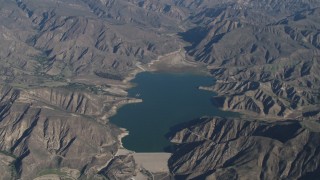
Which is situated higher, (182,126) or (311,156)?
(311,156)

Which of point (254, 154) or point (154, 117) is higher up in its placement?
point (254, 154)

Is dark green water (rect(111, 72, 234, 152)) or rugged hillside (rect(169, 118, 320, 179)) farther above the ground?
rugged hillside (rect(169, 118, 320, 179))

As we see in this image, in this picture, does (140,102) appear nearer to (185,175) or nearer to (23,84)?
(23,84)

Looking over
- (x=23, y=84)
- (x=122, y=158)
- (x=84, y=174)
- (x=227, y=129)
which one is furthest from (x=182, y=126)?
(x=23, y=84)

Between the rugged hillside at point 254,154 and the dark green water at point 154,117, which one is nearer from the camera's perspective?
the rugged hillside at point 254,154

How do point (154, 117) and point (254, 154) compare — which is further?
point (154, 117)

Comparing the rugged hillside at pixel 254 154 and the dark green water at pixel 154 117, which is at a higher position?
the rugged hillside at pixel 254 154

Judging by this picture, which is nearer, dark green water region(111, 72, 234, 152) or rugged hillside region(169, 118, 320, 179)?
rugged hillside region(169, 118, 320, 179)

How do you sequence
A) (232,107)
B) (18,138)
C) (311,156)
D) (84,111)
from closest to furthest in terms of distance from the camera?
1. (311,156)
2. (18,138)
3. (84,111)
4. (232,107)
